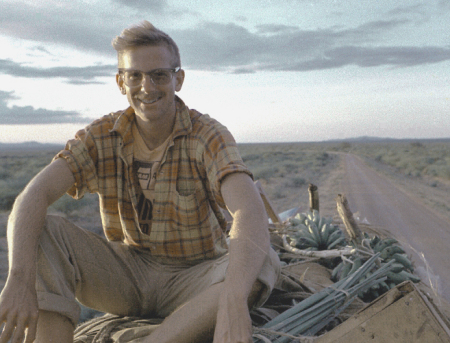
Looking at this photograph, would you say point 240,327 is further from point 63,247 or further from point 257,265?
point 63,247

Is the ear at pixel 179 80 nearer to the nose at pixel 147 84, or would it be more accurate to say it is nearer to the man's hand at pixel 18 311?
the nose at pixel 147 84

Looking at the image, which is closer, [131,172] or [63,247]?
[63,247]

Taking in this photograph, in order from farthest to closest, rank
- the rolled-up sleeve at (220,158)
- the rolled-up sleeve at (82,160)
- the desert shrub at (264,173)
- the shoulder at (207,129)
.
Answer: the desert shrub at (264,173) → the rolled-up sleeve at (82,160) → the shoulder at (207,129) → the rolled-up sleeve at (220,158)

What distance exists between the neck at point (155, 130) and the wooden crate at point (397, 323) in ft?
4.64

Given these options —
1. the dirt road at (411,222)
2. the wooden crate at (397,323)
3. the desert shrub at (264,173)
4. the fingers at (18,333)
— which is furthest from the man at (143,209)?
the desert shrub at (264,173)

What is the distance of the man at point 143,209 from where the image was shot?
1.99m

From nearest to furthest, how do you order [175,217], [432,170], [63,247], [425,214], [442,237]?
[63,247] < [175,217] < [442,237] < [425,214] < [432,170]

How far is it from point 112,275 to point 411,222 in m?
6.95

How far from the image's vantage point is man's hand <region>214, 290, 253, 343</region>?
163cm

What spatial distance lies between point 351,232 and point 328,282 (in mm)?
548

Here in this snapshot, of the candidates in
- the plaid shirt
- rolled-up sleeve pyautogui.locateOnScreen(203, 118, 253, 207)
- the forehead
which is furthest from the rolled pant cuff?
the forehead

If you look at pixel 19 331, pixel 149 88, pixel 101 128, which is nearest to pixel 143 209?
pixel 101 128

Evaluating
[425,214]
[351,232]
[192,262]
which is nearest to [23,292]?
[192,262]

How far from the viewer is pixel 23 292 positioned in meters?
1.84
